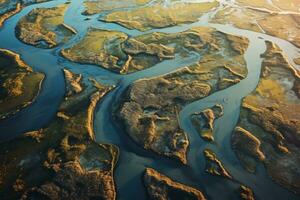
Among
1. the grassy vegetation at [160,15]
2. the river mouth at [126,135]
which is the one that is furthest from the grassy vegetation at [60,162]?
the grassy vegetation at [160,15]

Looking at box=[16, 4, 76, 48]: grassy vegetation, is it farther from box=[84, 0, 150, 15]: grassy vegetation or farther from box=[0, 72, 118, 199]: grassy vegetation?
box=[0, 72, 118, 199]: grassy vegetation

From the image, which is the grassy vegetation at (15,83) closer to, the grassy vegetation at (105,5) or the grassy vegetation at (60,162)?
the grassy vegetation at (60,162)

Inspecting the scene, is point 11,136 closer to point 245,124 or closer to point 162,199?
point 162,199

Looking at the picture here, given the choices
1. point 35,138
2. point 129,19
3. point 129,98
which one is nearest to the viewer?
point 35,138

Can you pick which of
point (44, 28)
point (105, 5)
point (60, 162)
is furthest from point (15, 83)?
point (105, 5)

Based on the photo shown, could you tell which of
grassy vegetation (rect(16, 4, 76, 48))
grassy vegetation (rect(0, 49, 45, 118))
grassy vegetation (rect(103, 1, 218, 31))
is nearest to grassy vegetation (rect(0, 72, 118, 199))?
grassy vegetation (rect(0, 49, 45, 118))

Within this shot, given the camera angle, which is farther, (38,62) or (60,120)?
(38,62)

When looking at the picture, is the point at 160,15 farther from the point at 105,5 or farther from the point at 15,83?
the point at 15,83

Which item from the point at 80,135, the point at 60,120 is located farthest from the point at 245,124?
the point at 60,120
